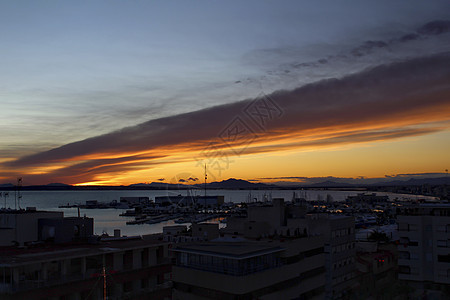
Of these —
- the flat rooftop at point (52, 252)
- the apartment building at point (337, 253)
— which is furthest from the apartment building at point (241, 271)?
the apartment building at point (337, 253)

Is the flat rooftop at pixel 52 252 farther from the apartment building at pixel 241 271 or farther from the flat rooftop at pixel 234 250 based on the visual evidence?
the apartment building at pixel 241 271

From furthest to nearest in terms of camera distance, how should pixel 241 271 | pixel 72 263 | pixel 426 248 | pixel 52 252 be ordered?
pixel 426 248
pixel 241 271
pixel 72 263
pixel 52 252

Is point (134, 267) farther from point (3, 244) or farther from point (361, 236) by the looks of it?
point (361, 236)

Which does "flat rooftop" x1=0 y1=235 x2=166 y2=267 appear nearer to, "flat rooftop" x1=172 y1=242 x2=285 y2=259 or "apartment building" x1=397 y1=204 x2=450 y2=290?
"flat rooftop" x1=172 y1=242 x2=285 y2=259

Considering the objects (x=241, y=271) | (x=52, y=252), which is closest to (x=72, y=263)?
(x=52, y=252)

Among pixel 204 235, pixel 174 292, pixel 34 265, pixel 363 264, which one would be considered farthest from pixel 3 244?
pixel 363 264

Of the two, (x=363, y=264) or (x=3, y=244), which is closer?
(x=3, y=244)

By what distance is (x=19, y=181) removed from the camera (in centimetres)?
3509

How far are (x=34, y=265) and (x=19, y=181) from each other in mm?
17672

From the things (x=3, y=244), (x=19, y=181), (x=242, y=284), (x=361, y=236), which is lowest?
(x=361, y=236)

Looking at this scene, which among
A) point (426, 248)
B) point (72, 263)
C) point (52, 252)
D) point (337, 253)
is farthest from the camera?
point (337, 253)

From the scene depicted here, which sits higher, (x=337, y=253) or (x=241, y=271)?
(x=241, y=271)

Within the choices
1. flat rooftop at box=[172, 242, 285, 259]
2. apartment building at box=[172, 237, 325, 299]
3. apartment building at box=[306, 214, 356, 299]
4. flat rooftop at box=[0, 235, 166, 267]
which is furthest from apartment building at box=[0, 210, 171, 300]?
apartment building at box=[306, 214, 356, 299]

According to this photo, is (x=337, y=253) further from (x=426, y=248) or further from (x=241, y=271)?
(x=241, y=271)
